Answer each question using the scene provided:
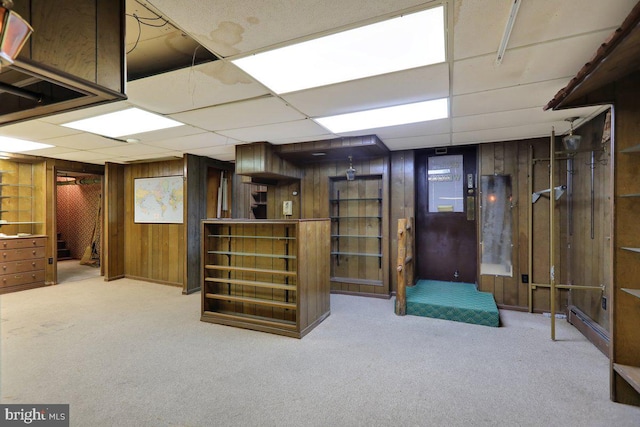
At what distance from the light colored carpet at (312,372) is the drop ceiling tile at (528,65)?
7.84ft

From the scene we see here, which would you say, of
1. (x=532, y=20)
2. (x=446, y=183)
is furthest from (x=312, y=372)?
(x=446, y=183)

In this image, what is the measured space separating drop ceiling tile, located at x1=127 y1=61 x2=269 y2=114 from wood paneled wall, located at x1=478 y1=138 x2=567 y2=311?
3.56m

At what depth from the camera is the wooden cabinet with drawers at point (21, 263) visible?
16.8ft

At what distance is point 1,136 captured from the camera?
13.3ft

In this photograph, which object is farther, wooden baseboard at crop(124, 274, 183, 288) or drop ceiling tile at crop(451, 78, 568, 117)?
wooden baseboard at crop(124, 274, 183, 288)

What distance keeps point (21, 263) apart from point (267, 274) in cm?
495

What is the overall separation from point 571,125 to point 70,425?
5369 mm

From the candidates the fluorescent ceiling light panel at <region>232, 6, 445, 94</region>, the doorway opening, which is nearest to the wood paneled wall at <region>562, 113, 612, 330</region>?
the fluorescent ceiling light panel at <region>232, 6, 445, 94</region>

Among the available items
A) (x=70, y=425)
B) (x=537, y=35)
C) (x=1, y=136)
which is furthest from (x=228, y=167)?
(x=537, y=35)

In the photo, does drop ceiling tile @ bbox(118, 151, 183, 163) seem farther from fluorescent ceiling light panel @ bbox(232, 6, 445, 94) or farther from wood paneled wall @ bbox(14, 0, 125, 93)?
wood paneled wall @ bbox(14, 0, 125, 93)

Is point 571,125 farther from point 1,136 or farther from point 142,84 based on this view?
point 1,136

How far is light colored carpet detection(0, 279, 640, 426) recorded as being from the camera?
2.04 metres

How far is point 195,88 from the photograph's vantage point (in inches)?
95.5

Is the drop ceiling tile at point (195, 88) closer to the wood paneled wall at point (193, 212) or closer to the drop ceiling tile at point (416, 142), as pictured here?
the drop ceiling tile at point (416, 142)
